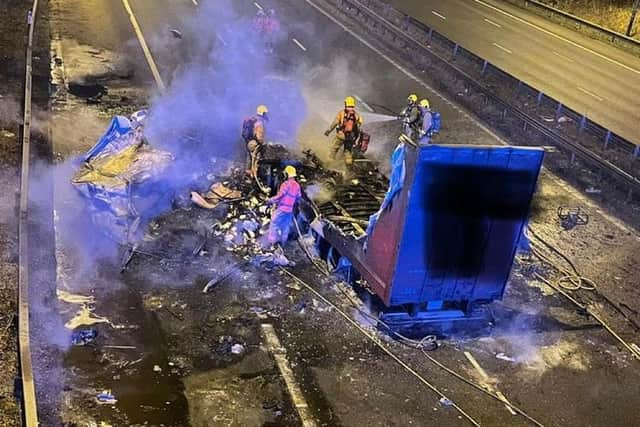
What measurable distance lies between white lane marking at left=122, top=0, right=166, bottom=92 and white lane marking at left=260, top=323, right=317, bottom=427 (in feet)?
34.4

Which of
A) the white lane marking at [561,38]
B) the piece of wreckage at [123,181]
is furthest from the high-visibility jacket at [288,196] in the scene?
the white lane marking at [561,38]

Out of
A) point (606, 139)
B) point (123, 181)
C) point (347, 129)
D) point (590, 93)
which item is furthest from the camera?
point (590, 93)

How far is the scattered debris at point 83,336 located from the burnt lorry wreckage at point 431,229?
1865 mm

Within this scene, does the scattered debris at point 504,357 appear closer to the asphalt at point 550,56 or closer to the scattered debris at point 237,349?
the scattered debris at point 237,349

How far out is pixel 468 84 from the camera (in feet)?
63.3

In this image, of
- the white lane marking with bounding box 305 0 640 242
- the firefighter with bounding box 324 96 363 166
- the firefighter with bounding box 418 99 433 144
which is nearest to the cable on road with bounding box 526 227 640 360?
the white lane marking with bounding box 305 0 640 242

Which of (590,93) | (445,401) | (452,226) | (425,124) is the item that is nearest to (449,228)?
(452,226)

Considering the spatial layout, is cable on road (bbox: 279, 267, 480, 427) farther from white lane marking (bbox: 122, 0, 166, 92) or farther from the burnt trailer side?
white lane marking (bbox: 122, 0, 166, 92)

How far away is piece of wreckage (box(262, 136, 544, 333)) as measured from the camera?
26.0 feet

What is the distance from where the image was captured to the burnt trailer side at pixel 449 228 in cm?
791

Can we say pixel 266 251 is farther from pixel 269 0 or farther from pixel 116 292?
pixel 269 0

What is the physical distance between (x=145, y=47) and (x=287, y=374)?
51.7ft

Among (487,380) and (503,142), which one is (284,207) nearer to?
(487,380)

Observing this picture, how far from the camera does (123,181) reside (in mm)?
11180
